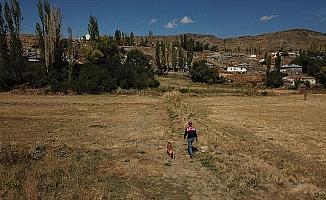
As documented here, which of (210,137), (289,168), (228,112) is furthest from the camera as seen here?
(228,112)

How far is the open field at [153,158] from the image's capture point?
15336mm

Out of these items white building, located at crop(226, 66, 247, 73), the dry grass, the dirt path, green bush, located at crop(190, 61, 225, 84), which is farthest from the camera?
white building, located at crop(226, 66, 247, 73)

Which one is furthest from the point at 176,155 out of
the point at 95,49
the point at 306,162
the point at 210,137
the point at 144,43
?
the point at 144,43

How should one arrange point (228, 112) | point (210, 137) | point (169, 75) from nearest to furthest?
1. point (210, 137)
2. point (228, 112)
3. point (169, 75)

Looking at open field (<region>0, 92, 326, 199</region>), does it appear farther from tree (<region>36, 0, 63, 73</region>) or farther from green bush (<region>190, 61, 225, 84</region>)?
green bush (<region>190, 61, 225, 84</region>)

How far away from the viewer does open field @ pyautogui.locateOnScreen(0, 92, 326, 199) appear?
15.3 meters

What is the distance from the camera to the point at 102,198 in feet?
46.4

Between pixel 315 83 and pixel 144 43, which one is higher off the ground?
pixel 144 43

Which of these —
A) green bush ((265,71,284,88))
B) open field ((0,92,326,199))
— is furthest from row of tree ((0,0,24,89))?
green bush ((265,71,284,88))

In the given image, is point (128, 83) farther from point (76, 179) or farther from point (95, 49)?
point (76, 179)

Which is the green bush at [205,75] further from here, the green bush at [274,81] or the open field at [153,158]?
the open field at [153,158]

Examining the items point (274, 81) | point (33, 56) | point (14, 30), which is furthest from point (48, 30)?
point (274, 81)

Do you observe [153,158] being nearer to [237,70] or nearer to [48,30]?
[48,30]

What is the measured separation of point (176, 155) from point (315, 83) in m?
86.3
